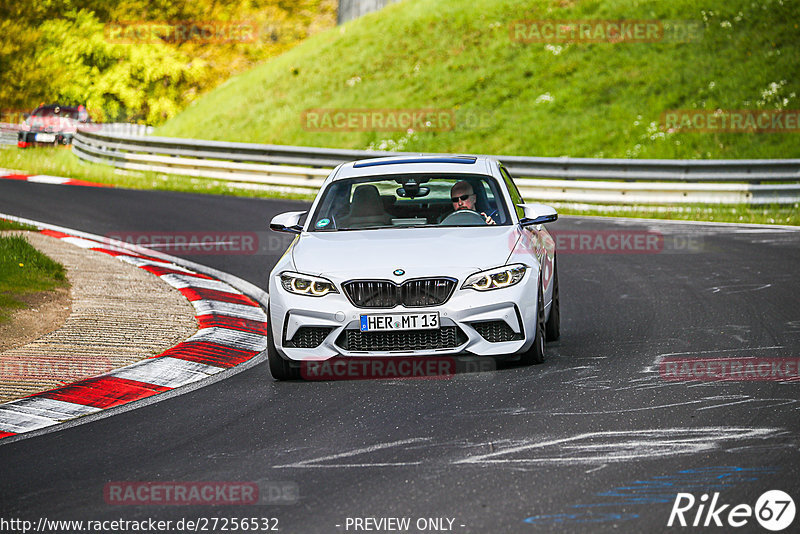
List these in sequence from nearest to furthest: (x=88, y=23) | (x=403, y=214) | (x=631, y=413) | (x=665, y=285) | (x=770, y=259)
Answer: (x=631, y=413) < (x=403, y=214) < (x=665, y=285) < (x=770, y=259) < (x=88, y=23)

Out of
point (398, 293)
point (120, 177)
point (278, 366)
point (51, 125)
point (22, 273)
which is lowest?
point (278, 366)

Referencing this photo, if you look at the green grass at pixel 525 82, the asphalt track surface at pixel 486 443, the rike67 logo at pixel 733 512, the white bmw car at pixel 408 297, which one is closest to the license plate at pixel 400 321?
the white bmw car at pixel 408 297

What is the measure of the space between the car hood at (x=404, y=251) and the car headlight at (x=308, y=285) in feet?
0.17

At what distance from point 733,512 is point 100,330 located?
21.1 feet

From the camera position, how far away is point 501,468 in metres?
5.77

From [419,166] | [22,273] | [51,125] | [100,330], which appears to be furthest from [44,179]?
[419,166]

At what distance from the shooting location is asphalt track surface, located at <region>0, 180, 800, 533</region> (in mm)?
5227

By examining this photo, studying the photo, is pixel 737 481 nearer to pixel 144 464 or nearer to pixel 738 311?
pixel 144 464

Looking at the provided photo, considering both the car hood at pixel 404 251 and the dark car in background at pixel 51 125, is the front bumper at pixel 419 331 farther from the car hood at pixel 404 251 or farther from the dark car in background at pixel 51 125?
the dark car in background at pixel 51 125

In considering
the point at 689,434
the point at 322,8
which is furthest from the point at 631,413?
the point at 322,8

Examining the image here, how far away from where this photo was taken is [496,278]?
26.5 feet

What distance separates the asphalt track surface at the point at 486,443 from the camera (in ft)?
17.1

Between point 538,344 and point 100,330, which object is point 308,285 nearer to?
point 538,344

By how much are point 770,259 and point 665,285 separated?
2.54 m
